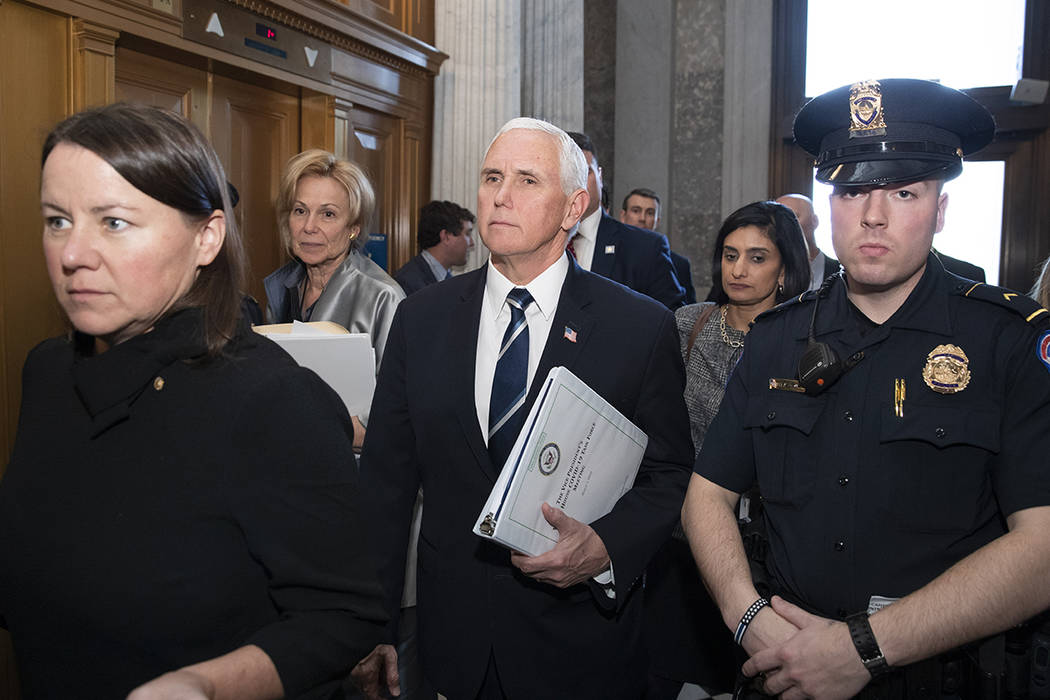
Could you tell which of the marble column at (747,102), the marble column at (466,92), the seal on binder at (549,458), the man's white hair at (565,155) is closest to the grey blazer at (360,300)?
the man's white hair at (565,155)

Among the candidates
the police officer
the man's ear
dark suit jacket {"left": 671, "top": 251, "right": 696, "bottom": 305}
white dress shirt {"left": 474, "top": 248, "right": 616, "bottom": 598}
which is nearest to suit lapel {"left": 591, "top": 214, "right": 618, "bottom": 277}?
dark suit jacket {"left": 671, "top": 251, "right": 696, "bottom": 305}

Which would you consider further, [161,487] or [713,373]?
[713,373]

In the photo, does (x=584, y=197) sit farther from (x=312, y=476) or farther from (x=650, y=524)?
(x=312, y=476)

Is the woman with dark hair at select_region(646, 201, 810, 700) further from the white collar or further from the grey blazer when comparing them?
the white collar

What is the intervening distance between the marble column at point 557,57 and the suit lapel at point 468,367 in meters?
5.01

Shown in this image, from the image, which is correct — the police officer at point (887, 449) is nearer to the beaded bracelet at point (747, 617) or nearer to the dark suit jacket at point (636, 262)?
the beaded bracelet at point (747, 617)

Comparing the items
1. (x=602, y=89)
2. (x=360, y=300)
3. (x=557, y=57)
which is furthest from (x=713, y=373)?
(x=602, y=89)

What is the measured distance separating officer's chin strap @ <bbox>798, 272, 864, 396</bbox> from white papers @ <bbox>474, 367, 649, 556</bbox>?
1.19 feet

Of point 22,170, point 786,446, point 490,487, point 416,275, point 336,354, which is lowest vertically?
point 490,487

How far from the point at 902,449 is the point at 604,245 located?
2.47 m

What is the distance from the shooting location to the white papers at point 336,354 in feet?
7.33

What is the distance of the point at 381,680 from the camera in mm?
1683

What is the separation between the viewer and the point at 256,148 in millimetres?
4699

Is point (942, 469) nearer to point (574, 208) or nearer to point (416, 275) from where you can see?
point (574, 208)
